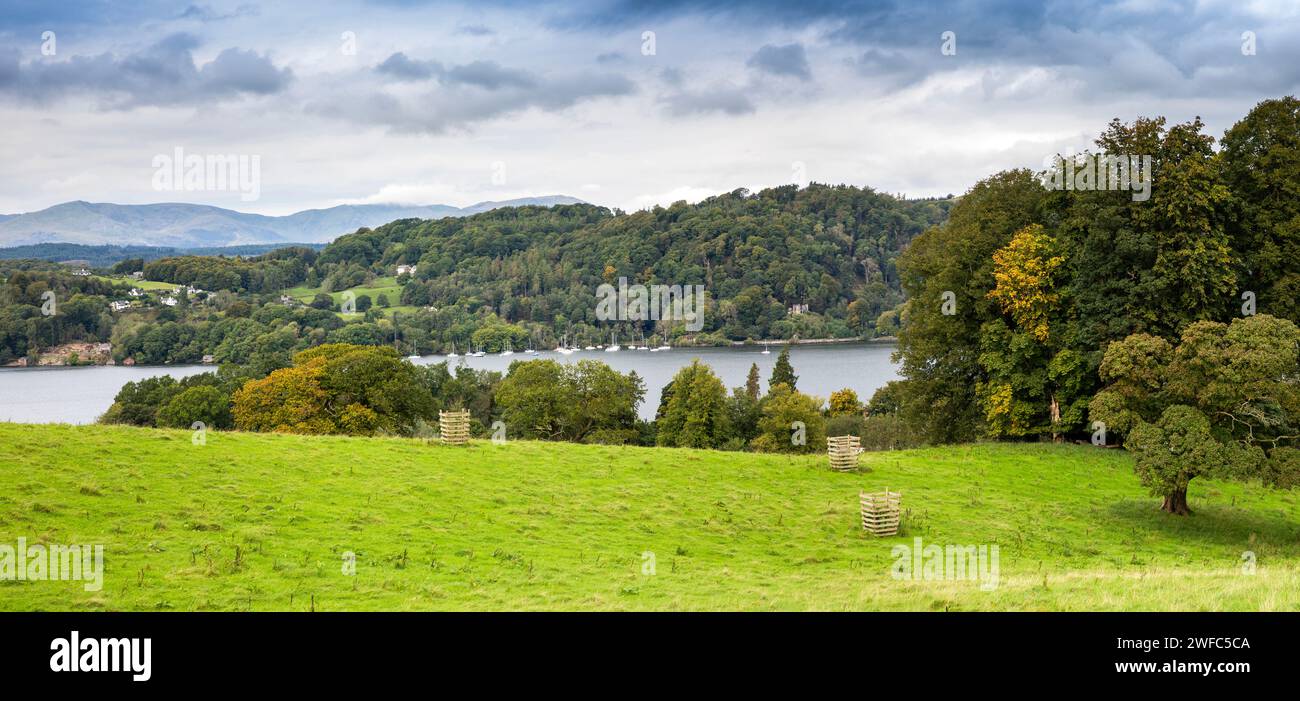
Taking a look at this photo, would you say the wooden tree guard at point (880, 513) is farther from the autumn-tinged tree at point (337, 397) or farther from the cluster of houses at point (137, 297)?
the cluster of houses at point (137, 297)

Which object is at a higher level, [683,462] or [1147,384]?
[1147,384]

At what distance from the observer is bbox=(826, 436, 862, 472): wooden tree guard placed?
103ft

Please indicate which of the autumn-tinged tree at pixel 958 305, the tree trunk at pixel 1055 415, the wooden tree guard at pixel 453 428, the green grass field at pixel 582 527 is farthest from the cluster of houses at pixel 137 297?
the tree trunk at pixel 1055 415

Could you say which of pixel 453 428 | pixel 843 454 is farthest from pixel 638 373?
pixel 453 428

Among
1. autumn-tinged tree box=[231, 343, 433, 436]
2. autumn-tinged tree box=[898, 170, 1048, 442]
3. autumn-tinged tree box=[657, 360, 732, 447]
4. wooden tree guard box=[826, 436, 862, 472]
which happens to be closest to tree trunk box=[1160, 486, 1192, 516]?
wooden tree guard box=[826, 436, 862, 472]

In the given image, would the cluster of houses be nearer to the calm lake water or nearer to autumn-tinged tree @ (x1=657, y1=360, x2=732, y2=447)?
the calm lake water

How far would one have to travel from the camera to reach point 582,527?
2284 cm

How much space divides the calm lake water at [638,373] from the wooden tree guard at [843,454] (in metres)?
81.4

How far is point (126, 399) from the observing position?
7031 cm

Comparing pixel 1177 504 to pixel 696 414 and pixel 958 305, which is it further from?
pixel 696 414

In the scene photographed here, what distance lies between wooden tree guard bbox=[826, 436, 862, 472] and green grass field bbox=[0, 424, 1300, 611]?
49 centimetres

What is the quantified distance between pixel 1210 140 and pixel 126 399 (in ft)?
244
